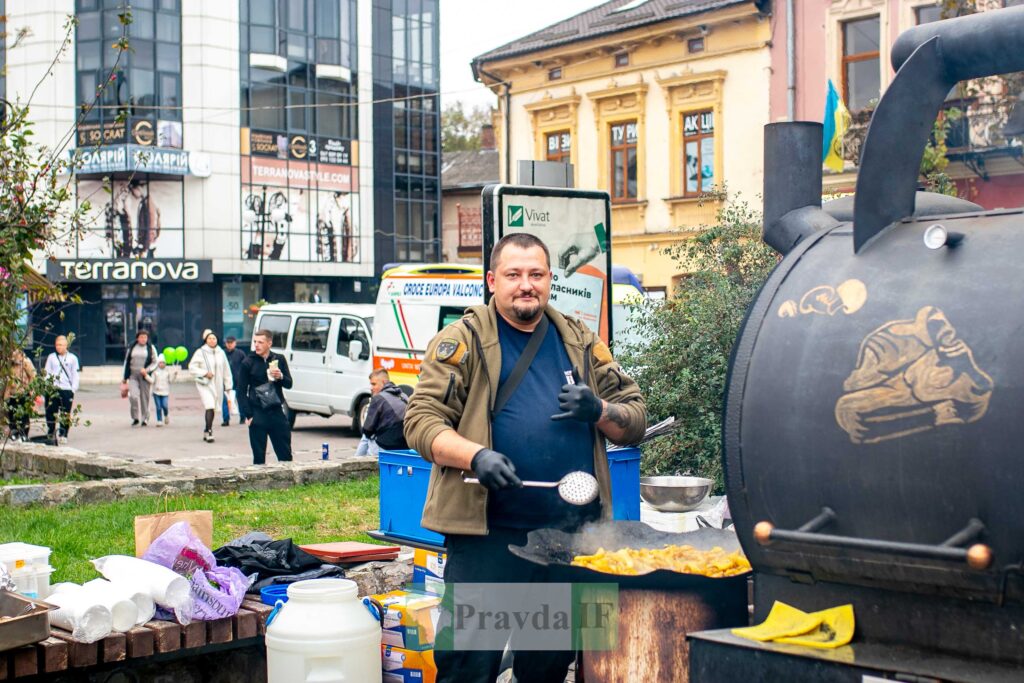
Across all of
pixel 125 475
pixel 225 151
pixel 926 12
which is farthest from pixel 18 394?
pixel 225 151

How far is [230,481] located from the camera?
10.9 meters

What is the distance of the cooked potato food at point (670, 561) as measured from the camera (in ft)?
11.3

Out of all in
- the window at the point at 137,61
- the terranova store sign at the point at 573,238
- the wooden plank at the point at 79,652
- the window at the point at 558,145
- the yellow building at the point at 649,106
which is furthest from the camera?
the window at the point at 137,61

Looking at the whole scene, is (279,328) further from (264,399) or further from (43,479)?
(43,479)

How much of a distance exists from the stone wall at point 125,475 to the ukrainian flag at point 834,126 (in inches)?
463

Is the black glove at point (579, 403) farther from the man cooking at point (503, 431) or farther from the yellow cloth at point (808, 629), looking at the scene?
the yellow cloth at point (808, 629)

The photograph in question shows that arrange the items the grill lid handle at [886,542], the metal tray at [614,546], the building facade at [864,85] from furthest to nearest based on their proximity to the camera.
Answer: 1. the building facade at [864,85]
2. the metal tray at [614,546]
3. the grill lid handle at [886,542]

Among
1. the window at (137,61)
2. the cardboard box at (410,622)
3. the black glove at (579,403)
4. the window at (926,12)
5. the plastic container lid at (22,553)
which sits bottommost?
the cardboard box at (410,622)

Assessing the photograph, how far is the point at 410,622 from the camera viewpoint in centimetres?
504

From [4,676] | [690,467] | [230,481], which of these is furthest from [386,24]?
[4,676]

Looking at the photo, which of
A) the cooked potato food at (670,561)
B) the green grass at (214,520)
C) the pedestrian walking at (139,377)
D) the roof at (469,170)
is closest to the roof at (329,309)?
the pedestrian walking at (139,377)

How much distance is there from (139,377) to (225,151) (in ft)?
75.6

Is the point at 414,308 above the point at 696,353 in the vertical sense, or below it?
above

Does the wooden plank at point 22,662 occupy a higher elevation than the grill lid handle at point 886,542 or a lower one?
lower
